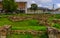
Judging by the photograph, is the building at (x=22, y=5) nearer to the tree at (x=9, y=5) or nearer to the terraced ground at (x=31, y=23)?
the tree at (x=9, y=5)

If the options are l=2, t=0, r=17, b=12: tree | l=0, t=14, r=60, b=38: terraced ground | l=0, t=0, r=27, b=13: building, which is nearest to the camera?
l=0, t=14, r=60, b=38: terraced ground

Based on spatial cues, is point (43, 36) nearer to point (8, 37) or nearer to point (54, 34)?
point (54, 34)

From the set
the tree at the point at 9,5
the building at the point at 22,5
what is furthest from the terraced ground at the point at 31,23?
the building at the point at 22,5

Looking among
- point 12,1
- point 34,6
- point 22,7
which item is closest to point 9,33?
point 12,1

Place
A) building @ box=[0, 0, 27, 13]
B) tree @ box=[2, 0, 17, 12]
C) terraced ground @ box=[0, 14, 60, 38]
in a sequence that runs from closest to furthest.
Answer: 1. terraced ground @ box=[0, 14, 60, 38]
2. tree @ box=[2, 0, 17, 12]
3. building @ box=[0, 0, 27, 13]

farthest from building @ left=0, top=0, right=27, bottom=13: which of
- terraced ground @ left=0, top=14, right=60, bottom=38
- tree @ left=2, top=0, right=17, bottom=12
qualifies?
terraced ground @ left=0, top=14, right=60, bottom=38

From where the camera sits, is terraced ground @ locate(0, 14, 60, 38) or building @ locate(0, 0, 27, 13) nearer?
terraced ground @ locate(0, 14, 60, 38)

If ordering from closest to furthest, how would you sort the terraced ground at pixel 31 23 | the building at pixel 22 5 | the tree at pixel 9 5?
the terraced ground at pixel 31 23 → the tree at pixel 9 5 → the building at pixel 22 5

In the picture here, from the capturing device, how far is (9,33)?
8.24 meters

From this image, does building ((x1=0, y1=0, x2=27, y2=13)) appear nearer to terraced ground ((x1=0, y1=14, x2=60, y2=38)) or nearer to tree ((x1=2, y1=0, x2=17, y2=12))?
tree ((x1=2, y1=0, x2=17, y2=12))

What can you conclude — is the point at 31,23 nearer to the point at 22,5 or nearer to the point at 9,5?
the point at 9,5

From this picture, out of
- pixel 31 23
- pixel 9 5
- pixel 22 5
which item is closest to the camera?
pixel 31 23

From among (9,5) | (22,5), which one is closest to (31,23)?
(9,5)

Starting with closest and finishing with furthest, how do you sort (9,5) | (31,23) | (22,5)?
(31,23) → (9,5) → (22,5)
